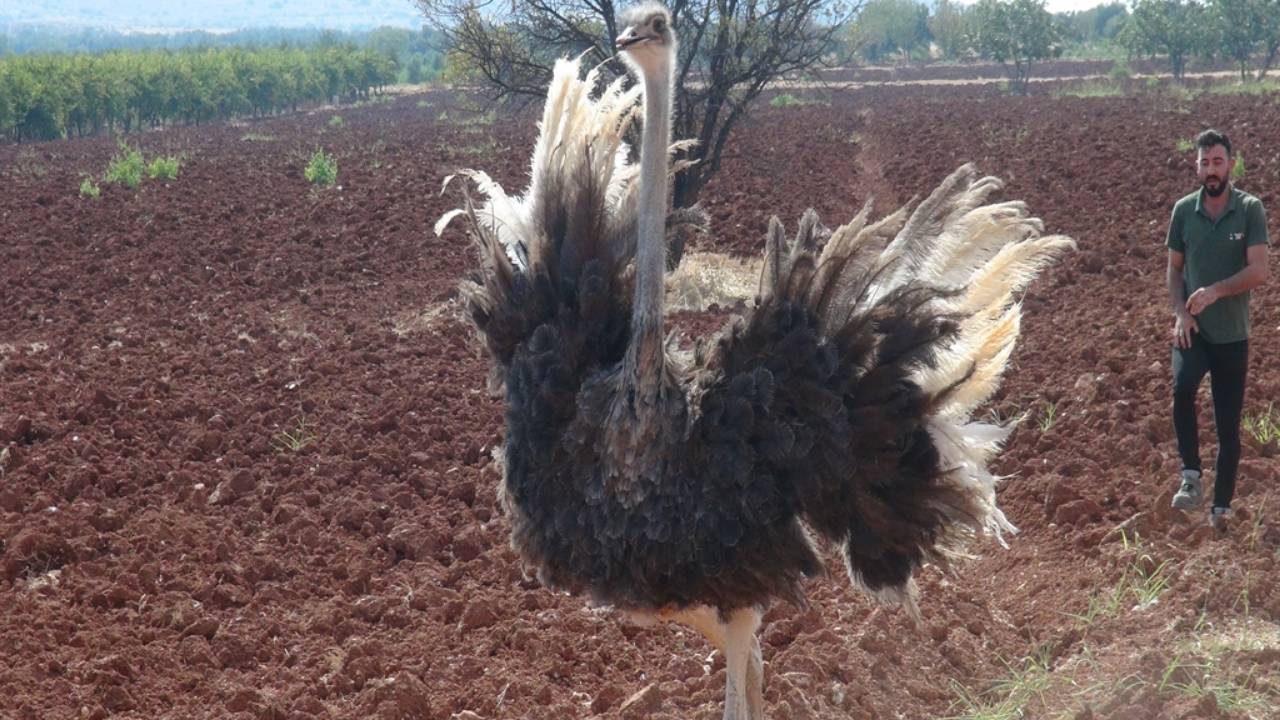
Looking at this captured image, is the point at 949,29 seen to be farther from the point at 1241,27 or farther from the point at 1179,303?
the point at 1179,303

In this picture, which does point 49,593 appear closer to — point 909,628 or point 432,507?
point 432,507

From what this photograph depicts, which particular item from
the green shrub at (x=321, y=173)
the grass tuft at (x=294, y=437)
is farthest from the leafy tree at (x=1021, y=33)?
the grass tuft at (x=294, y=437)

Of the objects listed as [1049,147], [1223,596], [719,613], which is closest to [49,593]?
[719,613]

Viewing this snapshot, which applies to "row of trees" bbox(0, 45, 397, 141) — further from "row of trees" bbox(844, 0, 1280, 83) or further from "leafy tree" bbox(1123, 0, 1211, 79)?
"leafy tree" bbox(1123, 0, 1211, 79)

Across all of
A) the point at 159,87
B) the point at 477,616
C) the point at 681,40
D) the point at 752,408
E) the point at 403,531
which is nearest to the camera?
the point at 752,408

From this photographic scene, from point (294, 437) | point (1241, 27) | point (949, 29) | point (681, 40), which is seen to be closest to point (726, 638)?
point (294, 437)

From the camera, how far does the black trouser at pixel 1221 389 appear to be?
5.92 m

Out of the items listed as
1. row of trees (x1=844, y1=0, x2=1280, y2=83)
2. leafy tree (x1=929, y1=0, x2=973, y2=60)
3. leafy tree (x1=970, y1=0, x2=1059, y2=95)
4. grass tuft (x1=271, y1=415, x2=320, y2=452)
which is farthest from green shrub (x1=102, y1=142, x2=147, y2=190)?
leafy tree (x1=929, y1=0, x2=973, y2=60)

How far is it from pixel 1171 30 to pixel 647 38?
6932 centimetres

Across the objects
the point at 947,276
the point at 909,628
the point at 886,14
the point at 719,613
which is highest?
the point at 886,14

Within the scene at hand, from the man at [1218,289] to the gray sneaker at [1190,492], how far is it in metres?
0.14

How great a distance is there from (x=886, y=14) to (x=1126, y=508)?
107630 millimetres

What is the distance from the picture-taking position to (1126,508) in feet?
22.1

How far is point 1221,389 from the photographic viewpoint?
5.95m
